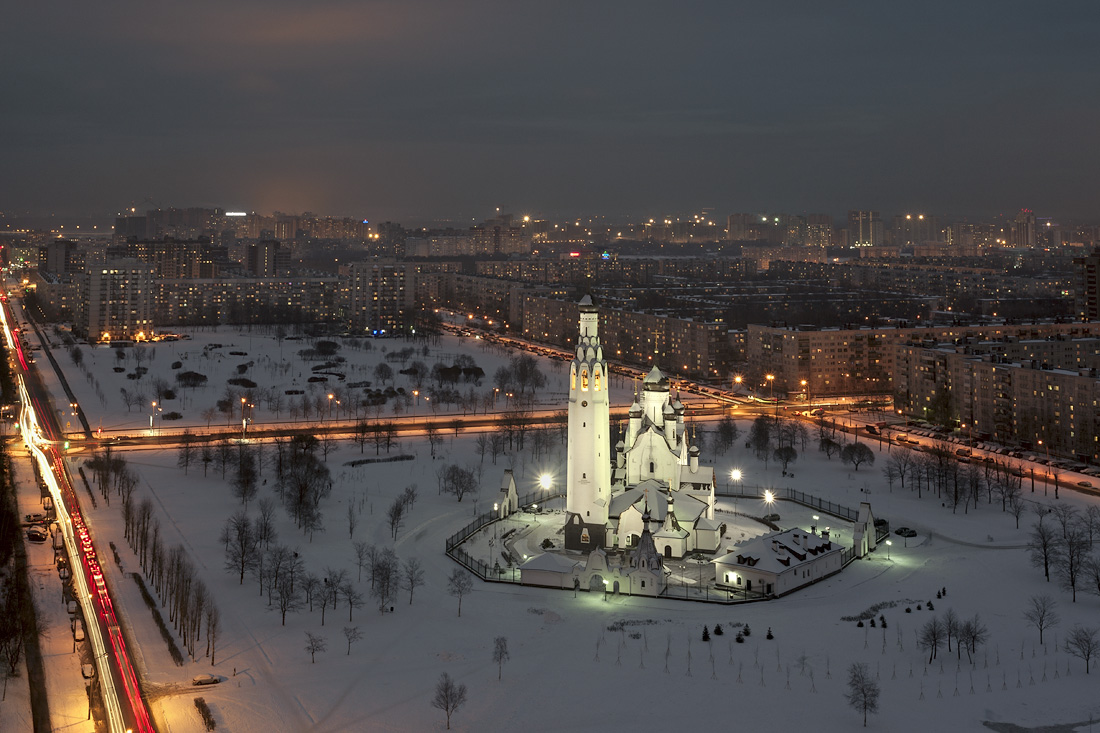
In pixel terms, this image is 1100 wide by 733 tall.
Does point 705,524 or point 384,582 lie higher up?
point 705,524

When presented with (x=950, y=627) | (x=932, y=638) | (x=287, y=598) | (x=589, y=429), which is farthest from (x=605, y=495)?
(x=950, y=627)

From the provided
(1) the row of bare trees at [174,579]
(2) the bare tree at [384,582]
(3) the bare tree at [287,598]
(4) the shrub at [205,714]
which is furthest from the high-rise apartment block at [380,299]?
(4) the shrub at [205,714]

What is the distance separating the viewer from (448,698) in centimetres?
2314

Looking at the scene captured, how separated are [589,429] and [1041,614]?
15756 millimetres

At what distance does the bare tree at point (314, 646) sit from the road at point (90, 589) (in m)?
4.14

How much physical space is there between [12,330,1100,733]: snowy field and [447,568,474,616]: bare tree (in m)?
0.33

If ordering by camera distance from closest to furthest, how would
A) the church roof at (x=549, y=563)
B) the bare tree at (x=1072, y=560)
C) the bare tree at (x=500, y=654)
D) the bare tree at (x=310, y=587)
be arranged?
the bare tree at (x=500, y=654), the bare tree at (x=310, y=587), the bare tree at (x=1072, y=560), the church roof at (x=549, y=563)

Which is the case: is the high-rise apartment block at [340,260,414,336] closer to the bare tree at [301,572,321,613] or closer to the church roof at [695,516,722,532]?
the church roof at [695,516,722,532]

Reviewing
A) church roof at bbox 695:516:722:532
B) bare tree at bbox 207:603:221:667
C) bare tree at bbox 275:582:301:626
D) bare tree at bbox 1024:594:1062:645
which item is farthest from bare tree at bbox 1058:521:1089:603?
bare tree at bbox 207:603:221:667

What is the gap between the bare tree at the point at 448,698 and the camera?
2312 centimetres

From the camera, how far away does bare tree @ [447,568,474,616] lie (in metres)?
30.7

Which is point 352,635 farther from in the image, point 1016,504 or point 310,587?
point 1016,504

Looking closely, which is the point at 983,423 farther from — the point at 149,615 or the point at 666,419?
the point at 149,615

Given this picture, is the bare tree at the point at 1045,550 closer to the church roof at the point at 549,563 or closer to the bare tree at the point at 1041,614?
the bare tree at the point at 1041,614
